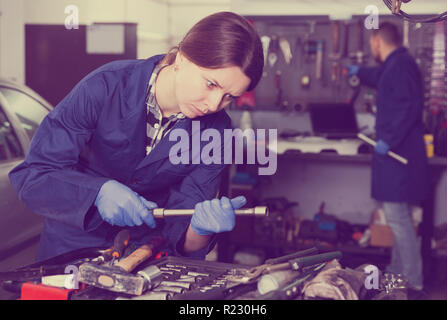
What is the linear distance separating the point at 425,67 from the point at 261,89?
1074 mm

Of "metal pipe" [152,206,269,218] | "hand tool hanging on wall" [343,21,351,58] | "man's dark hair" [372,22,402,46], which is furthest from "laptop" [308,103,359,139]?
"metal pipe" [152,206,269,218]

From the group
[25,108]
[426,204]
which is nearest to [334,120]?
[426,204]

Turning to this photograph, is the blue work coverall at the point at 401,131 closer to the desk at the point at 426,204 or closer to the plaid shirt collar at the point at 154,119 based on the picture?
the desk at the point at 426,204

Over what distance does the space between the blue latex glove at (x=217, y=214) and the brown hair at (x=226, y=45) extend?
0.30 meters

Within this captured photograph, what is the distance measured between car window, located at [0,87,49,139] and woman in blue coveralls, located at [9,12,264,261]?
0.74m

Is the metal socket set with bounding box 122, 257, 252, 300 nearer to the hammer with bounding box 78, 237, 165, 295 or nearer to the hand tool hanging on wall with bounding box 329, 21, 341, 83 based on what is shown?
the hammer with bounding box 78, 237, 165, 295

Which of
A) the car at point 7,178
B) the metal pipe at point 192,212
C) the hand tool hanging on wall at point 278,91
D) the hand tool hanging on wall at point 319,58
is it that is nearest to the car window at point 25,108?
the car at point 7,178

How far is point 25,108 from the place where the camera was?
2.14 metres

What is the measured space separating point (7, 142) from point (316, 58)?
87.5 inches

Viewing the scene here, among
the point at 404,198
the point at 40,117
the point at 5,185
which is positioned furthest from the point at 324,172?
the point at 5,185

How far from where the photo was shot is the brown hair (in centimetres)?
119

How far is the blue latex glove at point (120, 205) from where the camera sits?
1.16m

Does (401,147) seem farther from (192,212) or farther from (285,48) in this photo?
(192,212)

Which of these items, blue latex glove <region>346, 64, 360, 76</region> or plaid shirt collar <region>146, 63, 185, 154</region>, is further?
blue latex glove <region>346, 64, 360, 76</region>
